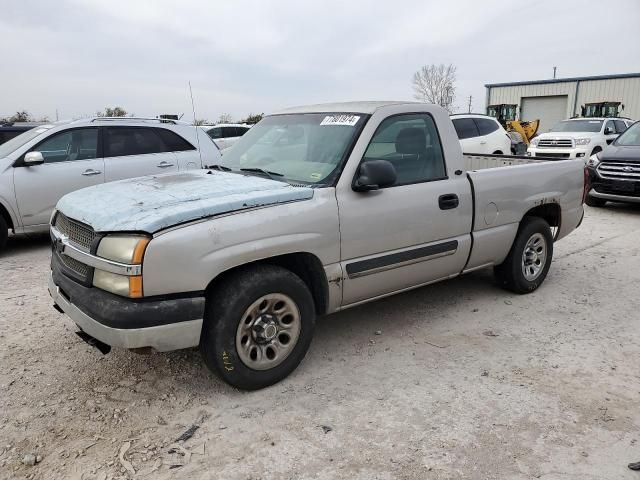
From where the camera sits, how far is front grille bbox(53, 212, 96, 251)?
3.04 meters

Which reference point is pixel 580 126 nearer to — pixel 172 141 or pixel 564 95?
pixel 172 141

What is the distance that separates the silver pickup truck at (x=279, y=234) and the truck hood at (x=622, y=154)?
18.8 feet

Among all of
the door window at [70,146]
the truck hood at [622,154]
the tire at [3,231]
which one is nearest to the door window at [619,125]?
the truck hood at [622,154]

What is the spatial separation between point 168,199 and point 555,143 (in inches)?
570

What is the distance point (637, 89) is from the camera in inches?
1377

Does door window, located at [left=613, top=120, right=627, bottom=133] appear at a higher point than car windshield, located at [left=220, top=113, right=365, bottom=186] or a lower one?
higher

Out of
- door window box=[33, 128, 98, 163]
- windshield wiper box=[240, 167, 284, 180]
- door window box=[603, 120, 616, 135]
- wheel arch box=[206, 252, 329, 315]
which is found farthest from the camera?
door window box=[603, 120, 616, 135]

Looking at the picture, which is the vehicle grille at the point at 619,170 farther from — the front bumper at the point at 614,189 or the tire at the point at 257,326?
the tire at the point at 257,326

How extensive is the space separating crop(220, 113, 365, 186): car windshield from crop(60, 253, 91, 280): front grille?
143 cm

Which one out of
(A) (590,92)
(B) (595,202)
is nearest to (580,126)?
(B) (595,202)

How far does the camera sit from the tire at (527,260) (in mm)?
4898

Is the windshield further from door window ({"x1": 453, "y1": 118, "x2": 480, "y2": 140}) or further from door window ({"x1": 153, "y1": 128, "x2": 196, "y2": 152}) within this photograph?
door window ({"x1": 453, "y1": 118, "x2": 480, "y2": 140})

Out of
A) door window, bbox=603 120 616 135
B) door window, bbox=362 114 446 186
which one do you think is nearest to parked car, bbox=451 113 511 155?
door window, bbox=603 120 616 135

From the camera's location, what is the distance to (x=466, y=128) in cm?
1288
